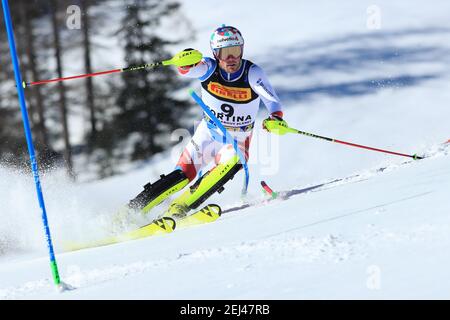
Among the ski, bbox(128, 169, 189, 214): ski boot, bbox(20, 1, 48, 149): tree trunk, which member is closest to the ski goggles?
bbox(128, 169, 189, 214): ski boot

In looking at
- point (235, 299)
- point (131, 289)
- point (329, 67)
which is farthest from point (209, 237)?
point (329, 67)

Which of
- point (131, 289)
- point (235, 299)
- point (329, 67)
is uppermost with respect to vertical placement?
point (235, 299)

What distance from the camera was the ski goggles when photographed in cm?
596

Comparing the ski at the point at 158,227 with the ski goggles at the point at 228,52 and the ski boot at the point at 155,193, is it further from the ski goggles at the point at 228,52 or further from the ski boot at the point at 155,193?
the ski goggles at the point at 228,52

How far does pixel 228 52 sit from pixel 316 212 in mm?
1978

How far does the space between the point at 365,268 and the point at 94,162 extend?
1548 cm

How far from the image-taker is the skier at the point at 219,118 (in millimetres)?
6008

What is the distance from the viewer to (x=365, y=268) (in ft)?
9.94

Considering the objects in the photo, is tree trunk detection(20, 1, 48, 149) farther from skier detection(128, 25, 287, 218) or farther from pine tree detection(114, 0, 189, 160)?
skier detection(128, 25, 287, 218)

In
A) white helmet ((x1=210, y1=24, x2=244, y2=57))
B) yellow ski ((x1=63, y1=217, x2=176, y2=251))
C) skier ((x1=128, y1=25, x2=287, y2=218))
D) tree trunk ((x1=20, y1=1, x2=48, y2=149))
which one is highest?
white helmet ((x1=210, y1=24, x2=244, y2=57))

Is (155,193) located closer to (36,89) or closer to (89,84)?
(89,84)

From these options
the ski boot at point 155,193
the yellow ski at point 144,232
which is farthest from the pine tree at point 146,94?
the yellow ski at point 144,232

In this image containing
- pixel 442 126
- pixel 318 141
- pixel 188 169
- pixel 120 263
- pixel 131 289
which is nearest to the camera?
pixel 131 289

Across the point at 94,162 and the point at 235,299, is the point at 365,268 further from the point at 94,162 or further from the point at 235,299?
the point at 94,162
